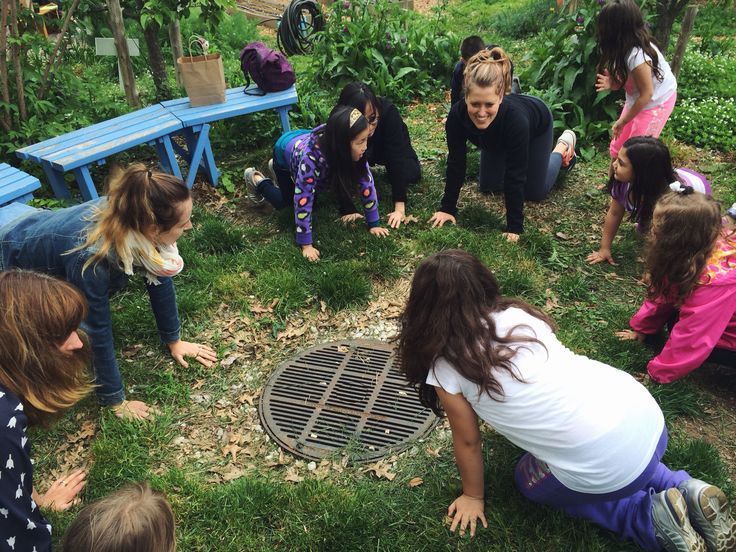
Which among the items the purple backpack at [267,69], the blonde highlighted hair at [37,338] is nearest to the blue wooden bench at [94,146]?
the purple backpack at [267,69]

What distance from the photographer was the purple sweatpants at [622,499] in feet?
7.24

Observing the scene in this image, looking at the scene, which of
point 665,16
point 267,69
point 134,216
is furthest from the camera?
point 665,16

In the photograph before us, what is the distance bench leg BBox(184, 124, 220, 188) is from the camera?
4.81 meters

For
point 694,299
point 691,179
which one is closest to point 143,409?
point 694,299

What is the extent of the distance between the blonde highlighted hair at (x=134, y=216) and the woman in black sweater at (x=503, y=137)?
206 cm

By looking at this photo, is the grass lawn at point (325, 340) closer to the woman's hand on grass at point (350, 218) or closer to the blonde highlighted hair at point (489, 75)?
the woman's hand on grass at point (350, 218)

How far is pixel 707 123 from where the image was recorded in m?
5.43

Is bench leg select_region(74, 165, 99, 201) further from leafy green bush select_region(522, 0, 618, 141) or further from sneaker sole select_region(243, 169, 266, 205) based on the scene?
leafy green bush select_region(522, 0, 618, 141)

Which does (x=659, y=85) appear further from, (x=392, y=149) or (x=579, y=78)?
(x=392, y=149)

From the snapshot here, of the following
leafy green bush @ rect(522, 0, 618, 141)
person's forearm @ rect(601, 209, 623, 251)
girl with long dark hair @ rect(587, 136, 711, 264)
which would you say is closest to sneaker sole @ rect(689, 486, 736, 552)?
girl with long dark hair @ rect(587, 136, 711, 264)

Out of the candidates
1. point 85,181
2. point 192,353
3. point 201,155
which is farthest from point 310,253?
point 85,181

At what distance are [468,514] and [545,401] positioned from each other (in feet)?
2.36

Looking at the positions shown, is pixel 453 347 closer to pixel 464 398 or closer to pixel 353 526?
pixel 464 398

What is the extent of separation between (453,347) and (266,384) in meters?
1.58
